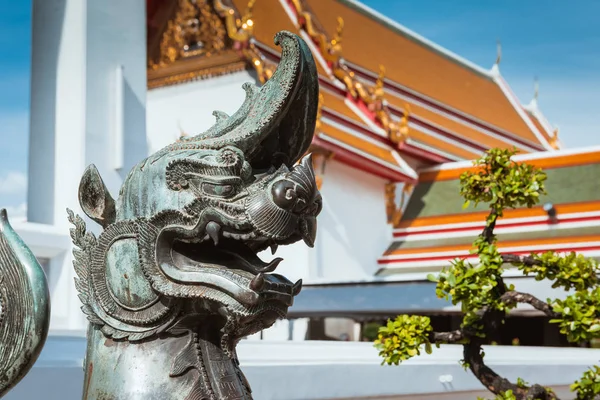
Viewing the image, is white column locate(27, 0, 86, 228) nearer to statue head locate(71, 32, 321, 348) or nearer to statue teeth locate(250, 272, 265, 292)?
statue head locate(71, 32, 321, 348)

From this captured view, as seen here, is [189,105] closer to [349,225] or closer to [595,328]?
[349,225]

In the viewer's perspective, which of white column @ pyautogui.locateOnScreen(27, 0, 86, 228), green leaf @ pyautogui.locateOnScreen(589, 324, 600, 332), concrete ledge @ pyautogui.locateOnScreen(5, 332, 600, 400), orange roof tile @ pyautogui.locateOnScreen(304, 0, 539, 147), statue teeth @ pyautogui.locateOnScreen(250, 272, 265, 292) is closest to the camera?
statue teeth @ pyautogui.locateOnScreen(250, 272, 265, 292)

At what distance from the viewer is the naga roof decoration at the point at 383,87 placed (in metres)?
9.00

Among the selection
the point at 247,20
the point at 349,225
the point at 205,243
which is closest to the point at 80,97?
the point at 247,20

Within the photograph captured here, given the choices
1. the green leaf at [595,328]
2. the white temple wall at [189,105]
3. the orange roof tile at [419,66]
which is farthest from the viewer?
the orange roof tile at [419,66]

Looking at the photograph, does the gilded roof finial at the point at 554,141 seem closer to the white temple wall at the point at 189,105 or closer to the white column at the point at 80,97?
the white temple wall at the point at 189,105

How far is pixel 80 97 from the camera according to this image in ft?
18.7

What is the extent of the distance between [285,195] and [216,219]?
4.3 inches

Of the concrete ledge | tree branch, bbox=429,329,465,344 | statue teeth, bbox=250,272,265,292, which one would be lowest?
the concrete ledge

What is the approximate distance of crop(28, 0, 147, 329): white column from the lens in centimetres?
573

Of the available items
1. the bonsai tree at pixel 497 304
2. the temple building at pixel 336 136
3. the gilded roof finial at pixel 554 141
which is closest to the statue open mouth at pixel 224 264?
the bonsai tree at pixel 497 304

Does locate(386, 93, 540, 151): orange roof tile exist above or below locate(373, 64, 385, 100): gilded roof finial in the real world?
below

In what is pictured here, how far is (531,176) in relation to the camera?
3135mm

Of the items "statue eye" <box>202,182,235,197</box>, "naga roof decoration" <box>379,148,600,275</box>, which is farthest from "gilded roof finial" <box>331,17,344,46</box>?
"statue eye" <box>202,182,235,197</box>
